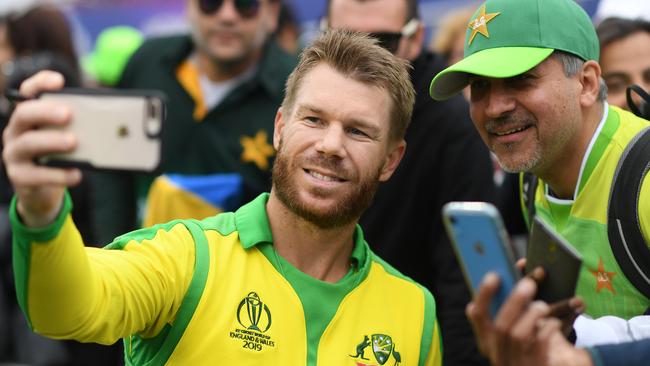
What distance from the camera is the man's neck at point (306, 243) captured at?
3.44 m

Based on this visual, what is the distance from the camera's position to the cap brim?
3508mm

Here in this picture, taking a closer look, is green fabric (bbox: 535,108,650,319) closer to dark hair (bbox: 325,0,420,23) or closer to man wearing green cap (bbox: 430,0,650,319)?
man wearing green cap (bbox: 430,0,650,319)

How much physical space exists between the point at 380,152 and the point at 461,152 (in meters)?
1.32

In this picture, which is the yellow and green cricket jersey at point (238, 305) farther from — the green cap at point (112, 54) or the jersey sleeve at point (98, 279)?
the green cap at point (112, 54)

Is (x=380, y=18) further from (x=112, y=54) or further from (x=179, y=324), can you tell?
(x=112, y=54)

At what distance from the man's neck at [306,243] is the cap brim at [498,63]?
2.17ft

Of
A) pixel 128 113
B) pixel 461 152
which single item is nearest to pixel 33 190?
pixel 128 113

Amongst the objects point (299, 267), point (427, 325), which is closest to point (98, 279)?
point (299, 267)

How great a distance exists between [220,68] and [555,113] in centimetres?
255

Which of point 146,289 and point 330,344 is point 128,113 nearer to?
point 146,289

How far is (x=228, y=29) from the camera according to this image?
572cm

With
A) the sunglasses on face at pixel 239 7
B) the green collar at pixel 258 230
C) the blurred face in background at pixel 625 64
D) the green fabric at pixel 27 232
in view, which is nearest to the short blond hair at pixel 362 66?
the green collar at pixel 258 230

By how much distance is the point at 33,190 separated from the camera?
2324 mm

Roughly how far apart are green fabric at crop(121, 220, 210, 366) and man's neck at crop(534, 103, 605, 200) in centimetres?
123
